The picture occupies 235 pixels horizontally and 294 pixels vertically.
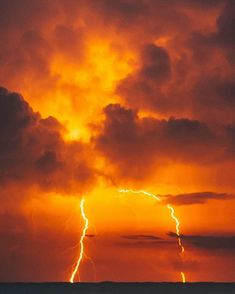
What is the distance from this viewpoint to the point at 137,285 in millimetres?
41281

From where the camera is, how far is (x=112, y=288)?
40.2 metres

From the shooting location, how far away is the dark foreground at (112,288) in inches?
1501

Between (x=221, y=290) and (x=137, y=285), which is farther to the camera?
(x=137, y=285)

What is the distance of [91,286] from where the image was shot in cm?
4009

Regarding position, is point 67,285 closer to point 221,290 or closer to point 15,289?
point 15,289

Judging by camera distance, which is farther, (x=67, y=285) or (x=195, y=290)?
(x=67, y=285)

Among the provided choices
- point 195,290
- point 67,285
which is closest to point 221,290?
point 195,290

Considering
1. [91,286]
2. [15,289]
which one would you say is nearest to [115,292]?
[91,286]

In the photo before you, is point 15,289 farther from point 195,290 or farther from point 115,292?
point 195,290

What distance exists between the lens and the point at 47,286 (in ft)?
134

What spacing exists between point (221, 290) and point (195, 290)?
1381mm

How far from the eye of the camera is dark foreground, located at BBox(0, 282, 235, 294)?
38125 millimetres

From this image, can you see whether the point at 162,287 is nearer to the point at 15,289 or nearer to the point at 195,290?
the point at 195,290

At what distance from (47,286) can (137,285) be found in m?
4.85
